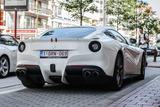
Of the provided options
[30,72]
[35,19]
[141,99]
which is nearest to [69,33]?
[30,72]

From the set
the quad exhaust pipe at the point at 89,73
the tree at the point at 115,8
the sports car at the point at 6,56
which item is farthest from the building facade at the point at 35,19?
the quad exhaust pipe at the point at 89,73

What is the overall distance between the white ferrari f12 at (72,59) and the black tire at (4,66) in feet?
9.87

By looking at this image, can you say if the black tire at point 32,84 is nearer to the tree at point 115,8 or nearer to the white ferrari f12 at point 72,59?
the white ferrari f12 at point 72,59

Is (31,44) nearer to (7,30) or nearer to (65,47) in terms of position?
(65,47)

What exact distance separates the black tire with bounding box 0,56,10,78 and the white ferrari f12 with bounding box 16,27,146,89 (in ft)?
9.87

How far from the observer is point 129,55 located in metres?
7.93

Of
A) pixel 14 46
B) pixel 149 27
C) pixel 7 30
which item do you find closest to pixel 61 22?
pixel 7 30

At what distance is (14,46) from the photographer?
1064 centimetres

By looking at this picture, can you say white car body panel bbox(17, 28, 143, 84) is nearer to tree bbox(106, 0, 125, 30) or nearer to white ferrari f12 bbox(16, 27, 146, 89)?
white ferrari f12 bbox(16, 27, 146, 89)

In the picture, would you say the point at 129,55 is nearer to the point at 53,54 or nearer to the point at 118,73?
the point at 118,73

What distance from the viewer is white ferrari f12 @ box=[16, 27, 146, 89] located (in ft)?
20.3

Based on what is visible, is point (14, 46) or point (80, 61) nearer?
point (80, 61)

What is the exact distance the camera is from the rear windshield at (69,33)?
6801mm

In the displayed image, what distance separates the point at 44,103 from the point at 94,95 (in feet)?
4.11
